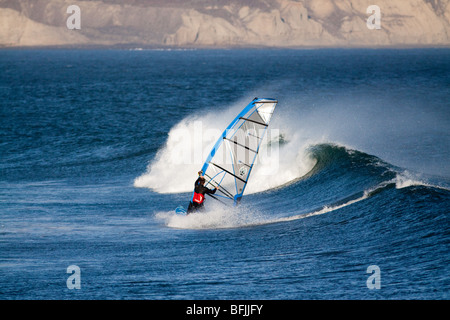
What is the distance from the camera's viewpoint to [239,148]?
1440 cm

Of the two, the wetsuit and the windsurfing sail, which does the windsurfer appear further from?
the windsurfing sail

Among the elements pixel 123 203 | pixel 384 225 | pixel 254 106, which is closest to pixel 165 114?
pixel 123 203

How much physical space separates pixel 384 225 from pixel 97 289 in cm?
573

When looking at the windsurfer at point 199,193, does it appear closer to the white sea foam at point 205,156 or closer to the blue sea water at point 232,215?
the blue sea water at point 232,215

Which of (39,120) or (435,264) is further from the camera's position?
(39,120)

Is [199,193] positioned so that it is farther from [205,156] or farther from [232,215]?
[205,156]

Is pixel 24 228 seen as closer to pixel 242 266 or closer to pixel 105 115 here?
pixel 242 266
